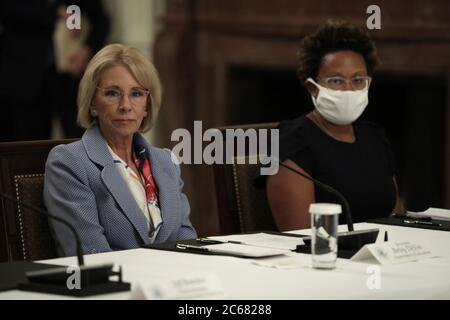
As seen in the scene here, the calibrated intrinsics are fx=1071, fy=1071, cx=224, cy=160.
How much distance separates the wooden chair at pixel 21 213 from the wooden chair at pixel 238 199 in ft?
2.36

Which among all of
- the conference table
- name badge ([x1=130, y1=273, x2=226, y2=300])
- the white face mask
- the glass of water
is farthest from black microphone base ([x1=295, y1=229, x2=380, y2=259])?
the white face mask

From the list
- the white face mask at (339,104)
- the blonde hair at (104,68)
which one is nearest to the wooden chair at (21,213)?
the blonde hair at (104,68)

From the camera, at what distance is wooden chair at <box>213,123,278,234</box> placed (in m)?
3.55

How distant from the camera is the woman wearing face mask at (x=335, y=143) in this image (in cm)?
349

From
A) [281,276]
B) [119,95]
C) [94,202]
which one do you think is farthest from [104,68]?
[281,276]

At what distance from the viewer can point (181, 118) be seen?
6.15 m

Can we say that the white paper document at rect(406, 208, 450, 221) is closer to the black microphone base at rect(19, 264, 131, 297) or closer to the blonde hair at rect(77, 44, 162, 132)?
the blonde hair at rect(77, 44, 162, 132)

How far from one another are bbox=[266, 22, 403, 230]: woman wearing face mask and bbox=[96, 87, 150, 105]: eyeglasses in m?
0.57

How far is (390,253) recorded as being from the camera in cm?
263

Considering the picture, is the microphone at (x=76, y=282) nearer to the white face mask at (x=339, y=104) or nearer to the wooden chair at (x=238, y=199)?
the wooden chair at (x=238, y=199)

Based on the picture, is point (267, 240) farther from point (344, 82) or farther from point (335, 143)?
point (344, 82)

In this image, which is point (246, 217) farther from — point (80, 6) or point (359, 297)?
point (80, 6)

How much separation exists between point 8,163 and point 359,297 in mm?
1209
